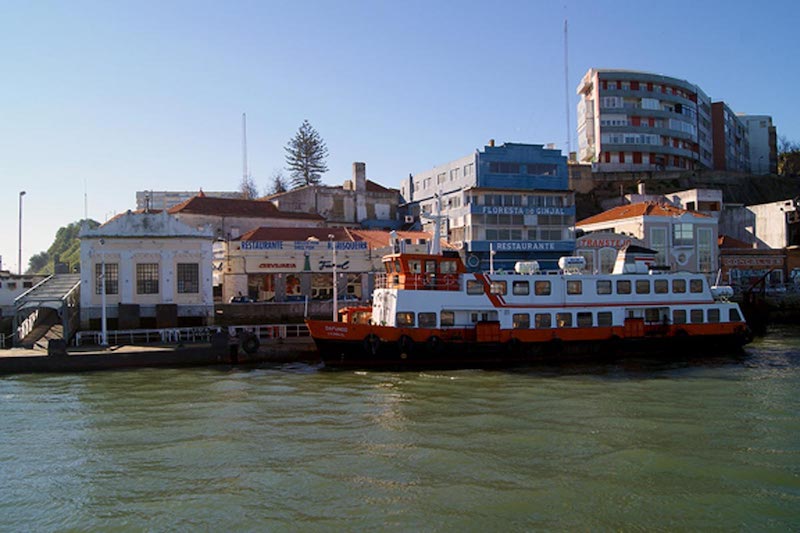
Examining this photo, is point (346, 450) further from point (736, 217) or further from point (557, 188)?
point (736, 217)

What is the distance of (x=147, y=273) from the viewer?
3394cm

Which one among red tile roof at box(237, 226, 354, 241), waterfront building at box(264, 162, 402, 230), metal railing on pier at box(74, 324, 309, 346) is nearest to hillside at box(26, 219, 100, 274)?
waterfront building at box(264, 162, 402, 230)

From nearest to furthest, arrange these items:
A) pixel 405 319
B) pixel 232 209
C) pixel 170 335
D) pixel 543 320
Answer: pixel 405 319
pixel 543 320
pixel 170 335
pixel 232 209

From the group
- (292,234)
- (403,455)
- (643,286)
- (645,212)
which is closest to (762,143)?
(645,212)

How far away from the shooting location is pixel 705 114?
7669 cm

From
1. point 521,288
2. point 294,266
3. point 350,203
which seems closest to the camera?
point 521,288

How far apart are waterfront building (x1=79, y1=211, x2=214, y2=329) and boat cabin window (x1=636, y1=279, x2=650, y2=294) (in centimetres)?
2182

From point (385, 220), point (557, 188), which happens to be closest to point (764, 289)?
point (557, 188)

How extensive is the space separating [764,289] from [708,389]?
31.6 metres

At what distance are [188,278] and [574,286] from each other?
2026 cm

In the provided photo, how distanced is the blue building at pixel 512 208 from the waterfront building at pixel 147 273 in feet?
65.7

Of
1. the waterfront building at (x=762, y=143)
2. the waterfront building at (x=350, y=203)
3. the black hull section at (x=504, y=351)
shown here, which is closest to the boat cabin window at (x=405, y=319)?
the black hull section at (x=504, y=351)

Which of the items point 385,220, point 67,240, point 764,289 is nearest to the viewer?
point 764,289

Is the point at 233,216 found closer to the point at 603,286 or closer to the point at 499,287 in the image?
the point at 499,287
